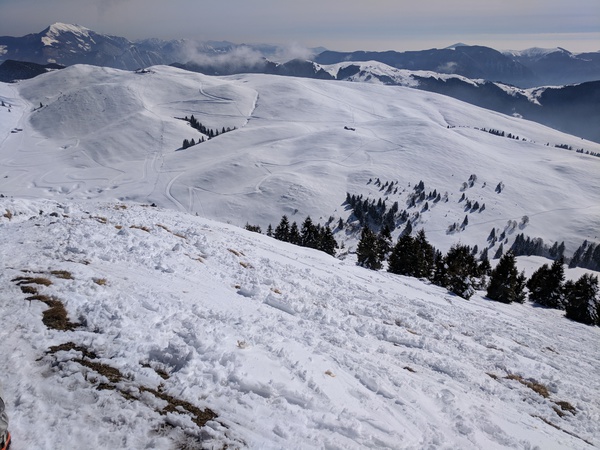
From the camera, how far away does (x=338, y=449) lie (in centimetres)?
802

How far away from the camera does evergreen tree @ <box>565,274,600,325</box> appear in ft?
144

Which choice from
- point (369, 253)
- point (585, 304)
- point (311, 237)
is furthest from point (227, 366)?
point (311, 237)

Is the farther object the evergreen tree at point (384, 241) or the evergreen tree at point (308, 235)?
the evergreen tree at point (308, 235)

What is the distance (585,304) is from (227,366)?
5377cm

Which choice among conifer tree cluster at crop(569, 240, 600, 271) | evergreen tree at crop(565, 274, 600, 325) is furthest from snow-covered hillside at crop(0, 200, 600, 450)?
conifer tree cluster at crop(569, 240, 600, 271)

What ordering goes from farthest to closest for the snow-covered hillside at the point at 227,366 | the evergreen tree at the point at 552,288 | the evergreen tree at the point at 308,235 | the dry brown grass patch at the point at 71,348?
the evergreen tree at the point at 308,235 < the evergreen tree at the point at 552,288 < the dry brown grass patch at the point at 71,348 < the snow-covered hillside at the point at 227,366

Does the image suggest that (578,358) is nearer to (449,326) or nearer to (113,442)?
(449,326)

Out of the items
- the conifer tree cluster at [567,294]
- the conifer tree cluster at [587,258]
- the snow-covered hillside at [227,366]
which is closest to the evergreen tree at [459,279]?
the conifer tree cluster at [567,294]

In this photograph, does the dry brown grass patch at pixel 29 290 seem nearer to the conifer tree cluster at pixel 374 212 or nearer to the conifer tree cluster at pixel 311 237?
the conifer tree cluster at pixel 311 237

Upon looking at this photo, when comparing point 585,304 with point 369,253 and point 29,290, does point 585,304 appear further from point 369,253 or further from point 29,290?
point 29,290

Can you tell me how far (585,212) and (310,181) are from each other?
16830 cm

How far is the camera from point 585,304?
44.2m

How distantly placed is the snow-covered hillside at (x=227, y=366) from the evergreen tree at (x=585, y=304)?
3127 cm

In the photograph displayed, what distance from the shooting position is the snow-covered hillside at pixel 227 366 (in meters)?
7.64
